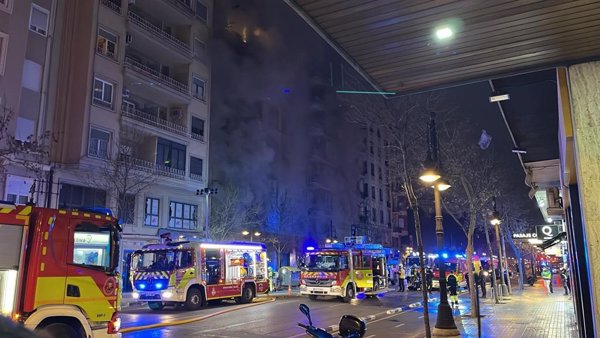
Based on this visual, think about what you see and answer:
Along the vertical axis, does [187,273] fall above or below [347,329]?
above

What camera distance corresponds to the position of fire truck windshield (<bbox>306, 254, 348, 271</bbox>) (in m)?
18.7

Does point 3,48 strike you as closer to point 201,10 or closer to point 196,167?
point 196,167

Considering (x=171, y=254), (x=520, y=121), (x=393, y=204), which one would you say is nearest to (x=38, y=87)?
(x=171, y=254)

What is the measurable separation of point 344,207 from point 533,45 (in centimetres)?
4262

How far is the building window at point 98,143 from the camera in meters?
20.5

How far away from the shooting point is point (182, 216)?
2558cm

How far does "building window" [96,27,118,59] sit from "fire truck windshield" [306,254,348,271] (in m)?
13.4

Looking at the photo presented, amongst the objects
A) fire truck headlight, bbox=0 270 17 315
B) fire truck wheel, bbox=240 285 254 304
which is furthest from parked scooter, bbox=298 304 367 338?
fire truck wheel, bbox=240 285 254 304

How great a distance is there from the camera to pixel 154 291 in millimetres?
14742

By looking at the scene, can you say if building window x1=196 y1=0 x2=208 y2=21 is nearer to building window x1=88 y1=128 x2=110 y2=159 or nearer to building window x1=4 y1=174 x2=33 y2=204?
building window x1=88 y1=128 x2=110 y2=159

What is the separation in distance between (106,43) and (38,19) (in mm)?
2984

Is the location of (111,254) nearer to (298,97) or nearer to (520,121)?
(520,121)

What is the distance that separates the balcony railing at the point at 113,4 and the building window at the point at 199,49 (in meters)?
5.48

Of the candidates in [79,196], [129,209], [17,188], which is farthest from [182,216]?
[17,188]
